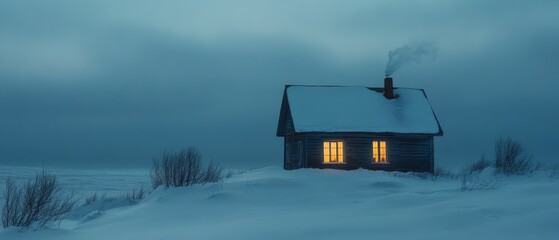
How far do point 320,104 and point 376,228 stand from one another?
58.9 feet

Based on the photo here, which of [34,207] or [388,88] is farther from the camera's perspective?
[388,88]

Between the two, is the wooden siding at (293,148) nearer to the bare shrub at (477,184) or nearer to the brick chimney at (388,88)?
the brick chimney at (388,88)

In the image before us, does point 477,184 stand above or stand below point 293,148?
below

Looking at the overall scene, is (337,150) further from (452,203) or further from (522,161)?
(452,203)

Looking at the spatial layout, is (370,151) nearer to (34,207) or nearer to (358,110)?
(358,110)

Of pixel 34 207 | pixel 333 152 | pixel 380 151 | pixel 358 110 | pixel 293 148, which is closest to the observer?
pixel 34 207

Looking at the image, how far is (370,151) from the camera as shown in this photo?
2411 cm

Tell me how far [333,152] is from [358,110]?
9.39ft

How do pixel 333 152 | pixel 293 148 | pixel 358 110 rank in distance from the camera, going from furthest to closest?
pixel 293 148 < pixel 358 110 < pixel 333 152

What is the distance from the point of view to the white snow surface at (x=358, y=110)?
24.1 m

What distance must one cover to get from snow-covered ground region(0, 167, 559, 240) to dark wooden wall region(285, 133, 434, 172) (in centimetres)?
592

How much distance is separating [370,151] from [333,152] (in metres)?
1.80

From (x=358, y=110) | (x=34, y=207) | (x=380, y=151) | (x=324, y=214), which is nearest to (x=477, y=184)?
(x=380, y=151)

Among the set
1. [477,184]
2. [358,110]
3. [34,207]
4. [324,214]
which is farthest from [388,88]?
[34,207]
